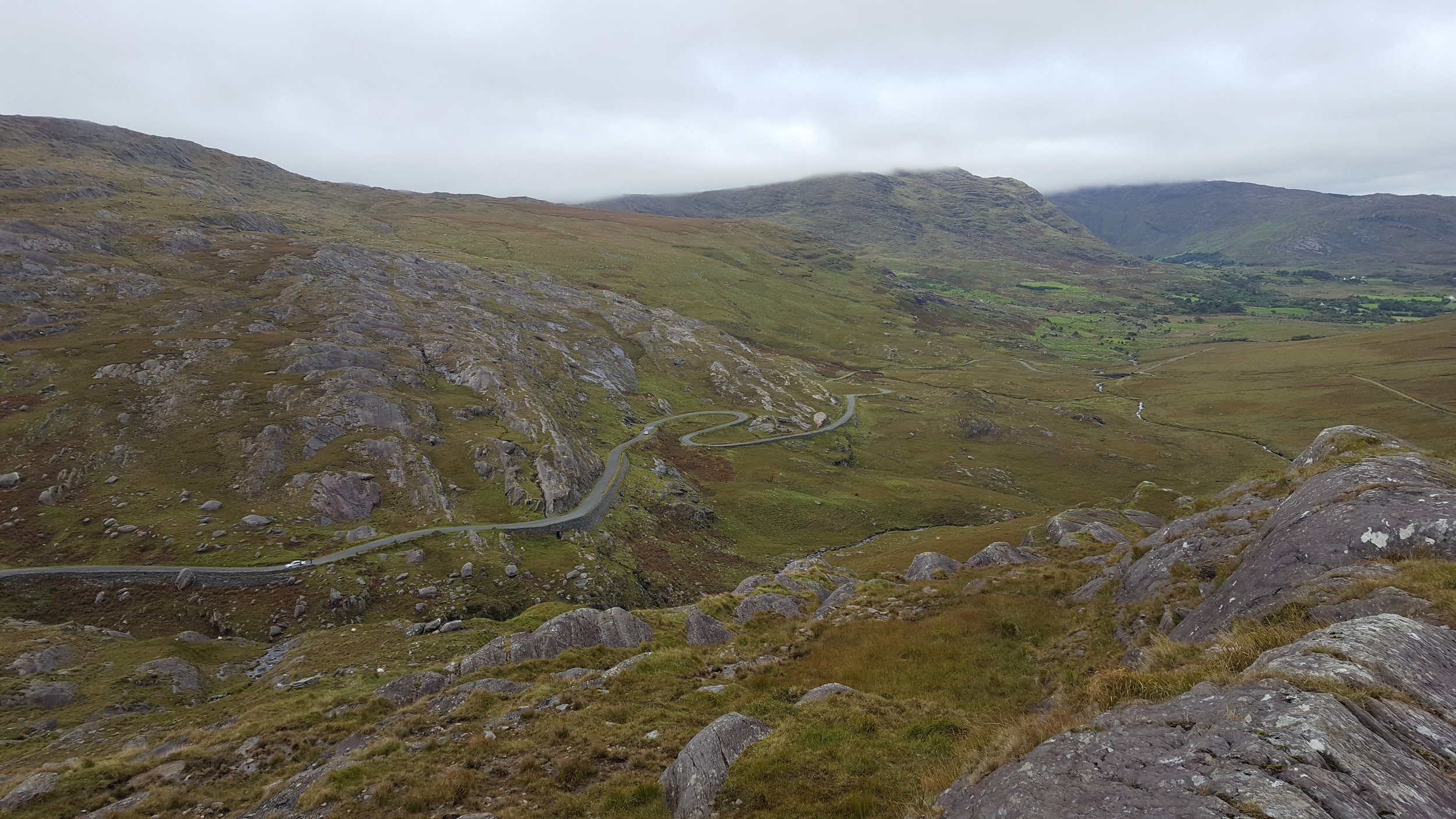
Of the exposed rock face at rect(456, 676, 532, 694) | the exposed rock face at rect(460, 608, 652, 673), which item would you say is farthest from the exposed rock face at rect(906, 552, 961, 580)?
the exposed rock face at rect(456, 676, 532, 694)

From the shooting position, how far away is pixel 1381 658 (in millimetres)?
11617

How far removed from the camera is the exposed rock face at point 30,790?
23514 millimetres

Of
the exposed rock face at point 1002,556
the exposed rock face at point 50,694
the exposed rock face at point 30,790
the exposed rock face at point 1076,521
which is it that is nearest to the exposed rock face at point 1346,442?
the exposed rock face at point 1002,556

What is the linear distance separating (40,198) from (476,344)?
510ft

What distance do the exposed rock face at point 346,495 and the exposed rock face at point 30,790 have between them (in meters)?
51.9

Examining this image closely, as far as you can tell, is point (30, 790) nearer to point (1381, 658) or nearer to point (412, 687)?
point (412, 687)

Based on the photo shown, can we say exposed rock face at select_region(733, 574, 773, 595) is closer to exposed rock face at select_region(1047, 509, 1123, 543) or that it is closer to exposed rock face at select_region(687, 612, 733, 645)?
exposed rock face at select_region(687, 612, 733, 645)

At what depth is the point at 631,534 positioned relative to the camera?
87.6 meters

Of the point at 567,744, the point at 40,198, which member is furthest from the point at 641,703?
the point at 40,198

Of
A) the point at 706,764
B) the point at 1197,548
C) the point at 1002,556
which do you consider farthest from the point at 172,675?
the point at 1197,548

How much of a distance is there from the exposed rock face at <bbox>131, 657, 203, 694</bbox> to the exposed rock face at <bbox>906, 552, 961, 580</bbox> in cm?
5233

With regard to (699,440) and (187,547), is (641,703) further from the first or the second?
(699,440)

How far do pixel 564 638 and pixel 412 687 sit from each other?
27.0 ft

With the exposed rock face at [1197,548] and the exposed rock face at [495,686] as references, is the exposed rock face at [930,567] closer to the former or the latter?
the exposed rock face at [1197,548]
